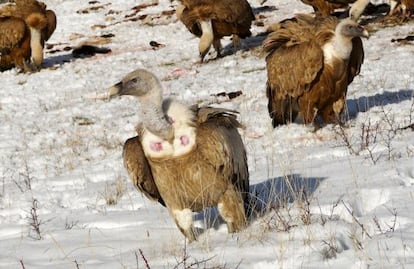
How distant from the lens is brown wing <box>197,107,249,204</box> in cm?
519

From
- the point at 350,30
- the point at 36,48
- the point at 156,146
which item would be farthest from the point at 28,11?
the point at 156,146

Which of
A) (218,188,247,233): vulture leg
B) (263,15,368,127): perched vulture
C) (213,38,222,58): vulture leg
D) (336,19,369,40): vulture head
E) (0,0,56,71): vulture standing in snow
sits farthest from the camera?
(0,0,56,71): vulture standing in snow

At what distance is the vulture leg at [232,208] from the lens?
5.42 metres

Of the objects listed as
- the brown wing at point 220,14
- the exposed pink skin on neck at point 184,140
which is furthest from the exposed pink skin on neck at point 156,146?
the brown wing at point 220,14

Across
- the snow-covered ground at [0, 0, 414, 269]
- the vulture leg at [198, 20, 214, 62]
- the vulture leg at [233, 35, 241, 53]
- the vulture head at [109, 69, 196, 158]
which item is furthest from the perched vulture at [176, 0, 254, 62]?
the vulture head at [109, 69, 196, 158]

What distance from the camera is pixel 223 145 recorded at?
17.1ft

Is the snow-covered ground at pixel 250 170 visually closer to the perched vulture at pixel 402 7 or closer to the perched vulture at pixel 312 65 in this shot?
the perched vulture at pixel 312 65

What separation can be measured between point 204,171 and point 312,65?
178 inches

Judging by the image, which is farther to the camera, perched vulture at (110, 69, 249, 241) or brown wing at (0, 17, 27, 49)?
brown wing at (0, 17, 27, 49)

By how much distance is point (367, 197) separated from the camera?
576cm

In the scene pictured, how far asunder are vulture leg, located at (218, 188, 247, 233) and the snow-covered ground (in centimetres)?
17

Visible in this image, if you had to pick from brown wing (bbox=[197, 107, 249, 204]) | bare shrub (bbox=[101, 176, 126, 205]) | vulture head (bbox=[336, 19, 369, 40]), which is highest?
brown wing (bbox=[197, 107, 249, 204])

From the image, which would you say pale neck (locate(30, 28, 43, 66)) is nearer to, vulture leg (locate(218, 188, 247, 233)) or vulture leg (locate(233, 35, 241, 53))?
vulture leg (locate(233, 35, 241, 53))

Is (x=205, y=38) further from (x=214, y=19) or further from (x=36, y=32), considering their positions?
(x=36, y=32)
